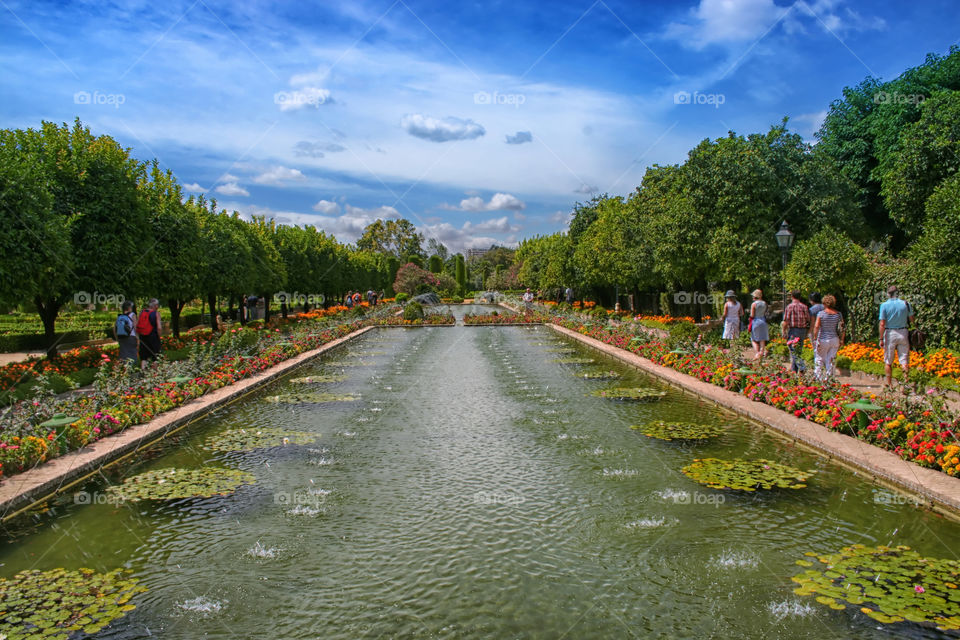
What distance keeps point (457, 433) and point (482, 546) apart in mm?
3727

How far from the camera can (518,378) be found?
13.8m

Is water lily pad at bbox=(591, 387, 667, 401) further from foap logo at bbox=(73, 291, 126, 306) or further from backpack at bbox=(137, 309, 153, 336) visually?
Result: foap logo at bbox=(73, 291, 126, 306)

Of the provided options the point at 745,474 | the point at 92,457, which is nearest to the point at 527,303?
the point at 745,474

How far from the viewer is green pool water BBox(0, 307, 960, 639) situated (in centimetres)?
405

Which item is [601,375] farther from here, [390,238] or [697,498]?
[390,238]

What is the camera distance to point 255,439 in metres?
8.53

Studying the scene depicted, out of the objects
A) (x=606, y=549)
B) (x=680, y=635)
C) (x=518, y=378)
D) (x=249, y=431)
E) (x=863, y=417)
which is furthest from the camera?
(x=518, y=378)

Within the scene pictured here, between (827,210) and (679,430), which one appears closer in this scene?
(679,430)

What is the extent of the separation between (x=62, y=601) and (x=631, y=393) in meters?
9.36

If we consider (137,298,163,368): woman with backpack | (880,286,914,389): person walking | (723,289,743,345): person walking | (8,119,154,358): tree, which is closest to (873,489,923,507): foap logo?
(880,286,914,389): person walking

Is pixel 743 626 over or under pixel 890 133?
under

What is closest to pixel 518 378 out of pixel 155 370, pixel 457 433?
pixel 457 433

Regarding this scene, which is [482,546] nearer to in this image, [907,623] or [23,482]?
[907,623]

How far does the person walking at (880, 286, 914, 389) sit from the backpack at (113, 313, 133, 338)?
1285 cm
